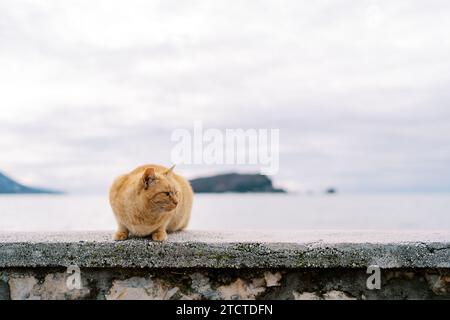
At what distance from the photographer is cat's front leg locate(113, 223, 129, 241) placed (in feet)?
11.3

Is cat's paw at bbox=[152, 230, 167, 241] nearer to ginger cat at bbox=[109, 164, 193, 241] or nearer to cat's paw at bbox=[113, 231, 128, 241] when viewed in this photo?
ginger cat at bbox=[109, 164, 193, 241]

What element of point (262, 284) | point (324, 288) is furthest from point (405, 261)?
point (262, 284)

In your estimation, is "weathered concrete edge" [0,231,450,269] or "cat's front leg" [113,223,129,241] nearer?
"weathered concrete edge" [0,231,450,269]

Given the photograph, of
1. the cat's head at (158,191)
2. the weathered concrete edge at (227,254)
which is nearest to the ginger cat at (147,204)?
the cat's head at (158,191)

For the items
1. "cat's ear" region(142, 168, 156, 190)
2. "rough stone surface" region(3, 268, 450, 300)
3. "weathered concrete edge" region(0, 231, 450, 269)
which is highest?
"cat's ear" region(142, 168, 156, 190)

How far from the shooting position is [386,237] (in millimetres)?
3521

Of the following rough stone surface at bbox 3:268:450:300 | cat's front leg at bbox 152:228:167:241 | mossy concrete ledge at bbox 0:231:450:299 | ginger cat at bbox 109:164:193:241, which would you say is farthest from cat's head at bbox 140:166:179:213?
rough stone surface at bbox 3:268:450:300

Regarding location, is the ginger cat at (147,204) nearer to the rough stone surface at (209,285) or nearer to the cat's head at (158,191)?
the cat's head at (158,191)

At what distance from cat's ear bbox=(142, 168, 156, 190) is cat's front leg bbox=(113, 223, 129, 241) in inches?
11.9

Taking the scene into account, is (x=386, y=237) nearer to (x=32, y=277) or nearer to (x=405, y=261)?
(x=405, y=261)

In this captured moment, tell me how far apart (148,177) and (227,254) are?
70 centimetres

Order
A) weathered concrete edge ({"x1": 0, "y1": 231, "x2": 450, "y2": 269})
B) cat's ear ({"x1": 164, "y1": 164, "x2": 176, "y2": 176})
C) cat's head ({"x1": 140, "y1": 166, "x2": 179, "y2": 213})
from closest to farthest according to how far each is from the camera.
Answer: weathered concrete edge ({"x1": 0, "y1": 231, "x2": 450, "y2": 269})
cat's head ({"x1": 140, "y1": 166, "x2": 179, "y2": 213})
cat's ear ({"x1": 164, "y1": 164, "x2": 176, "y2": 176})

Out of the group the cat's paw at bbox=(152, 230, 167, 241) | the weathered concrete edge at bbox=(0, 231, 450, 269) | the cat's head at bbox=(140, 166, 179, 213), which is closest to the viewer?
the weathered concrete edge at bbox=(0, 231, 450, 269)

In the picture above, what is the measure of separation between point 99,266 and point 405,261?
1621 millimetres
